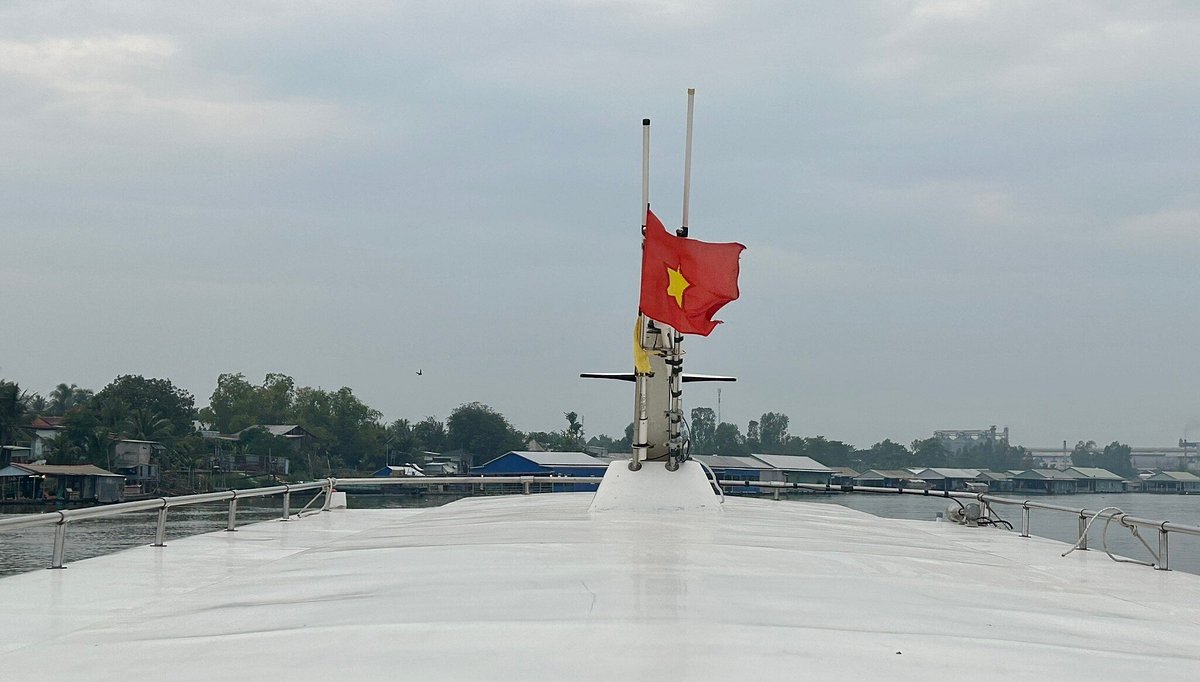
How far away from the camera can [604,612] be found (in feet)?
19.4

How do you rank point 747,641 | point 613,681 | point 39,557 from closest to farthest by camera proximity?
1. point 613,681
2. point 747,641
3. point 39,557

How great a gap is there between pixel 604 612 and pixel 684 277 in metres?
5.95

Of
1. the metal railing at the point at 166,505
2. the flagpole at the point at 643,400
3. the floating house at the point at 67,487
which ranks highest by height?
the flagpole at the point at 643,400

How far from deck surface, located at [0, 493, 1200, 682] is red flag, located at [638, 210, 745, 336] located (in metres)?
2.05

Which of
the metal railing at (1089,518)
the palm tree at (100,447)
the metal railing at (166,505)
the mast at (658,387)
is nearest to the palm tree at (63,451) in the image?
the palm tree at (100,447)

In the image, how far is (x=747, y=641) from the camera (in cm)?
522

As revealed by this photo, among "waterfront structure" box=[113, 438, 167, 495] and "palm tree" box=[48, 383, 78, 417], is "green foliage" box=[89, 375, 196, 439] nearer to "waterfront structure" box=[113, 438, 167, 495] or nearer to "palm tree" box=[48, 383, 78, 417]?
"waterfront structure" box=[113, 438, 167, 495]

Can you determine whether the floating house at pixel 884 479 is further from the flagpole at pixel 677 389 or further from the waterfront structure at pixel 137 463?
the waterfront structure at pixel 137 463

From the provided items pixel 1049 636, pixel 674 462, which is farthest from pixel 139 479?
pixel 1049 636

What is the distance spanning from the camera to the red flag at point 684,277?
11.4 m

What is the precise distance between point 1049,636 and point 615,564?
2833 millimetres

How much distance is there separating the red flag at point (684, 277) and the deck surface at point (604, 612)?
205 centimetres

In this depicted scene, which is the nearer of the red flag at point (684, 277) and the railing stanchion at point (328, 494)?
the red flag at point (684, 277)

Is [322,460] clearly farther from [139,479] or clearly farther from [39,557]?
[39,557]
